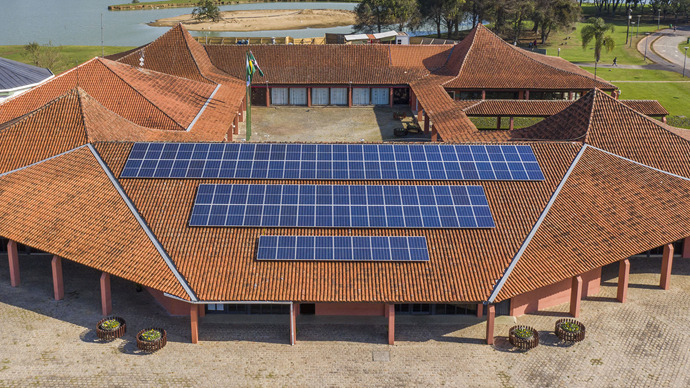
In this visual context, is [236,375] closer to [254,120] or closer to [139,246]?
[139,246]

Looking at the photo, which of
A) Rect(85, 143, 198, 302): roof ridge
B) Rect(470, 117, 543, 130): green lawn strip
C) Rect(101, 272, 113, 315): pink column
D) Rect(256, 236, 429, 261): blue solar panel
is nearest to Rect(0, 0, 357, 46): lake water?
Rect(470, 117, 543, 130): green lawn strip

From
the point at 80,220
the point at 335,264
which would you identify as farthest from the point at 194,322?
the point at 80,220

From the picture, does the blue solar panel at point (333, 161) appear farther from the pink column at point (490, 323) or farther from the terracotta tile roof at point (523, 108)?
the terracotta tile roof at point (523, 108)

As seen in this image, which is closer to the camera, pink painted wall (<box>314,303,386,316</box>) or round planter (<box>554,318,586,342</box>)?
round planter (<box>554,318,586,342</box>)

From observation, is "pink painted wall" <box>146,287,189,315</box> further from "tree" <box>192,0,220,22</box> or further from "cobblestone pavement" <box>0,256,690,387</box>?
"tree" <box>192,0,220,22</box>

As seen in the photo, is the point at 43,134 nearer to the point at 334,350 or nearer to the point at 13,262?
the point at 13,262
